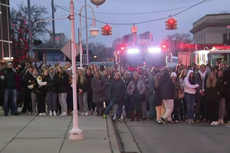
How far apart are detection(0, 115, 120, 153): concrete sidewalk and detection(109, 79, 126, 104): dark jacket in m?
0.86

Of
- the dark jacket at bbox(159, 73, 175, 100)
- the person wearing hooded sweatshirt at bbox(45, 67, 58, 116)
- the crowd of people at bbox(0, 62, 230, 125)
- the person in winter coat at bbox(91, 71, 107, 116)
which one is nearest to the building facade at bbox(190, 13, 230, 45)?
the crowd of people at bbox(0, 62, 230, 125)

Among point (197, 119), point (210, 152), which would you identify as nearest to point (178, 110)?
point (197, 119)

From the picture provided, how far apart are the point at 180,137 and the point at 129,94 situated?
12.2ft

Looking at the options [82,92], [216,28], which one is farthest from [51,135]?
[216,28]

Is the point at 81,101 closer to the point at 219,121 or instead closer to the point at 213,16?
the point at 219,121

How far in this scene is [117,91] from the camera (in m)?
13.1

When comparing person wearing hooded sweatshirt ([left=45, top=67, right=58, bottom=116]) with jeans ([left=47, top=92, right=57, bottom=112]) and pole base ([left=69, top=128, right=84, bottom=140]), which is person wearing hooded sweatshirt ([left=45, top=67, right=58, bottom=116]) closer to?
jeans ([left=47, top=92, right=57, bottom=112])

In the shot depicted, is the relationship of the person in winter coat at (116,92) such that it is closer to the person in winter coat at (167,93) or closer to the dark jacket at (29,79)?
the person in winter coat at (167,93)

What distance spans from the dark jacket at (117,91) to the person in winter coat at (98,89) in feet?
2.02

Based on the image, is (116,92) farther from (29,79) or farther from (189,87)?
(29,79)

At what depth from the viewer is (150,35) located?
2422cm

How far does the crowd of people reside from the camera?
41.9 feet

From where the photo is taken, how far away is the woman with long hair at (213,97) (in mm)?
12578

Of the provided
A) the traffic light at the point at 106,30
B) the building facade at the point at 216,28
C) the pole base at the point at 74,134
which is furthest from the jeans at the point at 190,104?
the building facade at the point at 216,28
